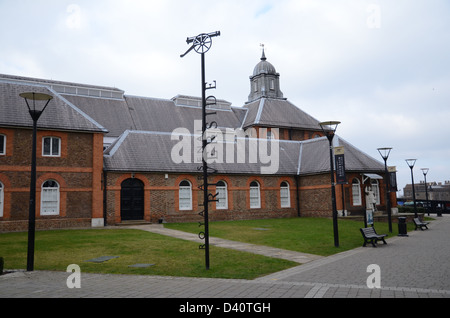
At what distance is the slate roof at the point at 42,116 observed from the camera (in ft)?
70.9

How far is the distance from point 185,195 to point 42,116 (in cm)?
1083

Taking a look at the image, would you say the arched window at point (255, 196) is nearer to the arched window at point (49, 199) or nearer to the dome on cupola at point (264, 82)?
the arched window at point (49, 199)

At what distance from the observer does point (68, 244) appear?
1470cm

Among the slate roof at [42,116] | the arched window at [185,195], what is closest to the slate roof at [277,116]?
the arched window at [185,195]

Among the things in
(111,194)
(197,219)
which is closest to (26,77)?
(111,194)

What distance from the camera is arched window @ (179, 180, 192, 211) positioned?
2634cm

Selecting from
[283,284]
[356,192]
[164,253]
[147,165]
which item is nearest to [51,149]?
[147,165]

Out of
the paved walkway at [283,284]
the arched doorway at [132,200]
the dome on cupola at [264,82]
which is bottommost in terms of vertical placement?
the paved walkway at [283,284]

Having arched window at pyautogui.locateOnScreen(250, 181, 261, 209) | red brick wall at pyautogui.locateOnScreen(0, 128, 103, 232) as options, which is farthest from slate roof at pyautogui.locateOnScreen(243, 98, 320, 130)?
red brick wall at pyautogui.locateOnScreen(0, 128, 103, 232)

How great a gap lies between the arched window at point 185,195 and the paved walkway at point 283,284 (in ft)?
54.5

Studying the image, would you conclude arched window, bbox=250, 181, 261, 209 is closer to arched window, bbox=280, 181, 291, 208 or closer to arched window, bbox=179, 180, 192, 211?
arched window, bbox=280, 181, 291, 208

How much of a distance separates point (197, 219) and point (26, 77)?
20.5 meters

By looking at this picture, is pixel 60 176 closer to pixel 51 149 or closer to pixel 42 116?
pixel 51 149
